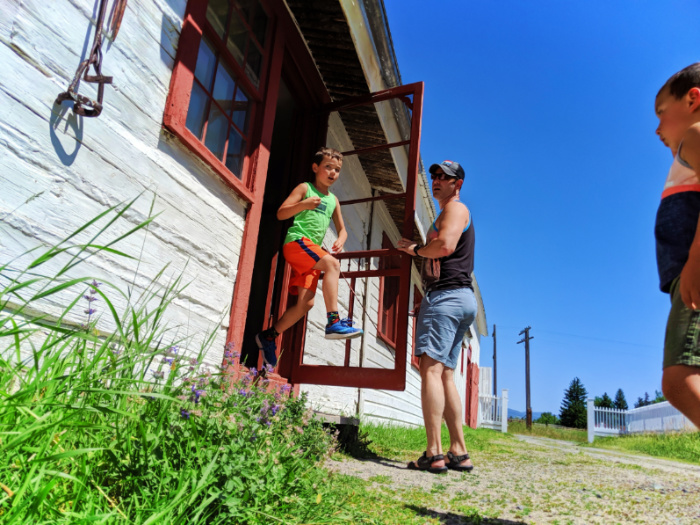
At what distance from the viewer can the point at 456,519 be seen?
215cm

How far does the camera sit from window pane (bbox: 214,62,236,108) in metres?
3.32

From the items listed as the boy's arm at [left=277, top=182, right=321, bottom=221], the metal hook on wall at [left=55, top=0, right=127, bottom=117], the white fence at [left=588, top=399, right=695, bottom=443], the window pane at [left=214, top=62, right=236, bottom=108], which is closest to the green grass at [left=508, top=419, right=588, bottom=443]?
the white fence at [left=588, top=399, right=695, bottom=443]

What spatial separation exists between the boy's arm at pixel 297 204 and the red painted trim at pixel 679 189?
82.7 inches

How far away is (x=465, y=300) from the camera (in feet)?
11.1

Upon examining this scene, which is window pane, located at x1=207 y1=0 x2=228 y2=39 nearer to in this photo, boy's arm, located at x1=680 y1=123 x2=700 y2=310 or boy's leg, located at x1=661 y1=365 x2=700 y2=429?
boy's arm, located at x1=680 y1=123 x2=700 y2=310

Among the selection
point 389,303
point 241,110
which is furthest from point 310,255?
point 389,303

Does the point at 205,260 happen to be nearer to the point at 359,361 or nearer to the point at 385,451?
the point at 385,451

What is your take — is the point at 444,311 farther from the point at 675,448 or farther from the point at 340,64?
the point at 675,448

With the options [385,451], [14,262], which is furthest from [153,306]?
[385,451]

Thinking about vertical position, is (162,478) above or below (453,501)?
above

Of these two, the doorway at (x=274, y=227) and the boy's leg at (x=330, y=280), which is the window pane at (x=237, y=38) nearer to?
the doorway at (x=274, y=227)

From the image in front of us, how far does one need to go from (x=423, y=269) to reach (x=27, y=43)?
251 cm

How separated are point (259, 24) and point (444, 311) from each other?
2.48 m

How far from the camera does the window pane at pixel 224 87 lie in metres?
3.32
